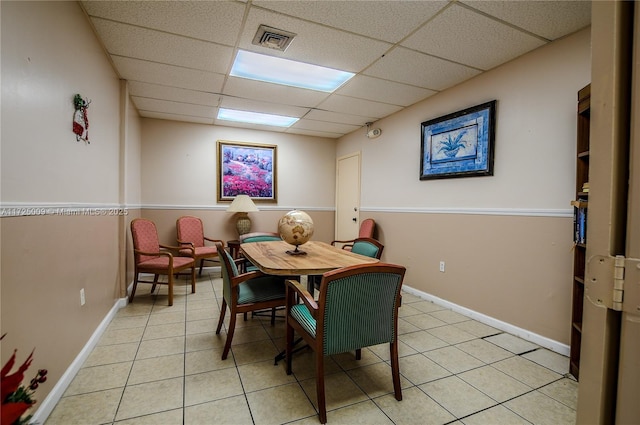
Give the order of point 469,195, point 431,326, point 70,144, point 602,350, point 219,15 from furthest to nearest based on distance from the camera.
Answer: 1. point 469,195
2. point 431,326
3. point 219,15
4. point 70,144
5. point 602,350

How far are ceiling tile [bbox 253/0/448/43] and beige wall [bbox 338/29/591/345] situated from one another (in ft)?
3.80

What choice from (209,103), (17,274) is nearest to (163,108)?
(209,103)

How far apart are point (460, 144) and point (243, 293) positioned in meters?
2.59

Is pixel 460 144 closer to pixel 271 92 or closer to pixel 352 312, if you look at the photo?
pixel 271 92

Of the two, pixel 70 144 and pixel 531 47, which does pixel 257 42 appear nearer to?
pixel 70 144

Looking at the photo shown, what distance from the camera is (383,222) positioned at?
167 inches

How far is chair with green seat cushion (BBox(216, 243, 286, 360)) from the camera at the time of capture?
6.76ft

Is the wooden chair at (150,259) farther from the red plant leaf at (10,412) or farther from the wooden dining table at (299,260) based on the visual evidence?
the red plant leaf at (10,412)

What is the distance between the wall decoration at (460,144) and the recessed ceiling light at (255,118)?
6.82 ft

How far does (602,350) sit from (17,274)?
204 cm

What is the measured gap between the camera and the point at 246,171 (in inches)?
195

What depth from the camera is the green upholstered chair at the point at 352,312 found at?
4.86 ft

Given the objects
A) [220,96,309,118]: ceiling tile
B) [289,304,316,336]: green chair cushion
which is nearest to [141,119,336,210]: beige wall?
[220,96,309,118]: ceiling tile

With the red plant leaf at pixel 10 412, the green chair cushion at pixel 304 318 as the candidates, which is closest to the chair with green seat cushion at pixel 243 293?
the green chair cushion at pixel 304 318
